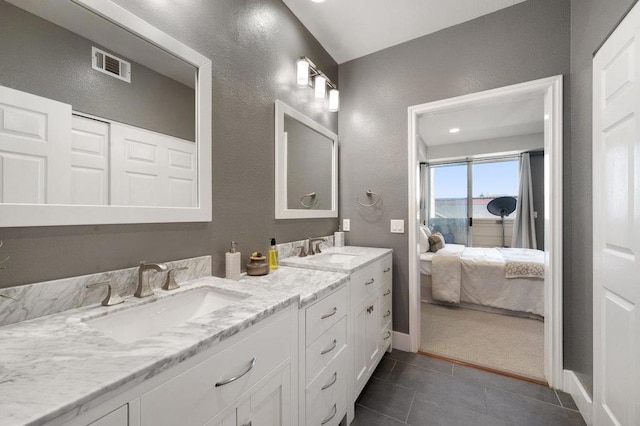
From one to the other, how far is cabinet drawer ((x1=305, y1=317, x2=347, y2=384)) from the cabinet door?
0.14 meters

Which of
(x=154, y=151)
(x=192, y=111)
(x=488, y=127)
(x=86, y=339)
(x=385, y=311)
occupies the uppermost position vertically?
(x=488, y=127)

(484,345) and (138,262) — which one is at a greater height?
(138,262)

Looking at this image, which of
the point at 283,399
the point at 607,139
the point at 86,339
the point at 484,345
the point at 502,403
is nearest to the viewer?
the point at 86,339

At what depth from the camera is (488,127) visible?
14.6 feet

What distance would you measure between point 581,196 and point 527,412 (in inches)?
52.3

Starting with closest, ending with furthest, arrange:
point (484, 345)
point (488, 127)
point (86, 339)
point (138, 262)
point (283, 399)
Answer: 1. point (86, 339)
2. point (283, 399)
3. point (138, 262)
4. point (484, 345)
5. point (488, 127)

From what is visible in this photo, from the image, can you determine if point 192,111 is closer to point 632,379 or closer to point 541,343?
point 632,379

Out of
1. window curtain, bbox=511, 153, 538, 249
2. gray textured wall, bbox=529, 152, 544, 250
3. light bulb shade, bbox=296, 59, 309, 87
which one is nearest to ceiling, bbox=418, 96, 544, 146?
gray textured wall, bbox=529, 152, 544, 250

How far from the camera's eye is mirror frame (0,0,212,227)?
2.64 ft

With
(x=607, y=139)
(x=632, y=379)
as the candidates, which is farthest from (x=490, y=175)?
(x=632, y=379)

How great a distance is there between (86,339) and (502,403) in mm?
2161

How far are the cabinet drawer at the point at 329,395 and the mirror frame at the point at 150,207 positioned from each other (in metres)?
0.93

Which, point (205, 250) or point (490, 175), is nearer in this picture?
point (205, 250)

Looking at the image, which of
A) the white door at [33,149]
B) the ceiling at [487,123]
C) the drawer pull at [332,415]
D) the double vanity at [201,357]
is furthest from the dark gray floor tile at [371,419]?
the ceiling at [487,123]
